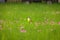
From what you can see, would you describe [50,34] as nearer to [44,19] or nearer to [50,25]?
[50,25]

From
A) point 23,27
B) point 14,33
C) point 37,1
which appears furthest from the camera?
point 37,1

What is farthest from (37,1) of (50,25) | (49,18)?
(50,25)

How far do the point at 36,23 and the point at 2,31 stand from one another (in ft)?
2.25

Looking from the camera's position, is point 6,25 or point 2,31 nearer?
point 2,31

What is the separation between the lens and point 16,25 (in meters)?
2.99

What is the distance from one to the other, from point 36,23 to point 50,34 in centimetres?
58

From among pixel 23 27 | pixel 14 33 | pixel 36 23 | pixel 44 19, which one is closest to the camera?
pixel 14 33

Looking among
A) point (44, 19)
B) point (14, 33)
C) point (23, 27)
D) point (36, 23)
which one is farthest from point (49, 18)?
point (14, 33)

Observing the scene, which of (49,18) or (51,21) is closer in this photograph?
(51,21)

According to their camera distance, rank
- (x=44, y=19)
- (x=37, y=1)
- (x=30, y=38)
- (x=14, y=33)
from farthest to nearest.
Answer: (x=37, y=1)
(x=44, y=19)
(x=14, y=33)
(x=30, y=38)

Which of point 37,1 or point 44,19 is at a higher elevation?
point 44,19

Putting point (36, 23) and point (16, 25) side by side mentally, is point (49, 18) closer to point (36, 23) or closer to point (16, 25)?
point (36, 23)

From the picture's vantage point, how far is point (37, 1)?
641cm

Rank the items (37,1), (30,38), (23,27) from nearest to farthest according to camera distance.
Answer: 1. (30,38)
2. (23,27)
3. (37,1)
